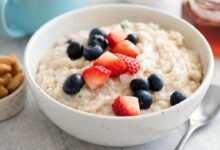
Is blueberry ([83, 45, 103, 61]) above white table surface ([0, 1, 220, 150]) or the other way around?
above

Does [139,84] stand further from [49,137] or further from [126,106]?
[49,137]

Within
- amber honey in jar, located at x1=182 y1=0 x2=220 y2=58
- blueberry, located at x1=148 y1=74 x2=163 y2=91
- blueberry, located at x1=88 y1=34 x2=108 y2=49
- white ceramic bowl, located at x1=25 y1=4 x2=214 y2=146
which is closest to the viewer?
white ceramic bowl, located at x1=25 y1=4 x2=214 y2=146

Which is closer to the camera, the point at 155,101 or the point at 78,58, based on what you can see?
the point at 155,101

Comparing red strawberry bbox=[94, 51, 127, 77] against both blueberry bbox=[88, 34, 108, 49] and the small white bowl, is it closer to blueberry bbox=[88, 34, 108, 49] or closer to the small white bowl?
blueberry bbox=[88, 34, 108, 49]

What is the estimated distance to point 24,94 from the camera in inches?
44.4

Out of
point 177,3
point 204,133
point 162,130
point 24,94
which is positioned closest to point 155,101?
point 162,130

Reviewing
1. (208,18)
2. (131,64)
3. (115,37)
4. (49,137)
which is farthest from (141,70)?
(208,18)

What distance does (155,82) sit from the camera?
990 millimetres

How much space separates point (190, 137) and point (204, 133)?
0.14ft

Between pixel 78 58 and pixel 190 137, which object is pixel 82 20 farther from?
pixel 190 137

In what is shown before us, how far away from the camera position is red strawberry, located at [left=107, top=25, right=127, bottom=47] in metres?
1.11

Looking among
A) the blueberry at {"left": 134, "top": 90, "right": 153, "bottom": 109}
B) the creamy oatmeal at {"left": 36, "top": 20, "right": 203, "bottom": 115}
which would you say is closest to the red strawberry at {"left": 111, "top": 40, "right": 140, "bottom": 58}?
the creamy oatmeal at {"left": 36, "top": 20, "right": 203, "bottom": 115}

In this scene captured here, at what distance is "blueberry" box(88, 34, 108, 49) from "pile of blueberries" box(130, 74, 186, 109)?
0.56ft

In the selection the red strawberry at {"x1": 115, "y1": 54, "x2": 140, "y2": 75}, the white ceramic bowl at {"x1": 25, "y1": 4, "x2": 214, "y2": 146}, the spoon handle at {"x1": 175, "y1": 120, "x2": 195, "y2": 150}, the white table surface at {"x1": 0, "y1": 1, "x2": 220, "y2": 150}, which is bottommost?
the white table surface at {"x1": 0, "y1": 1, "x2": 220, "y2": 150}
